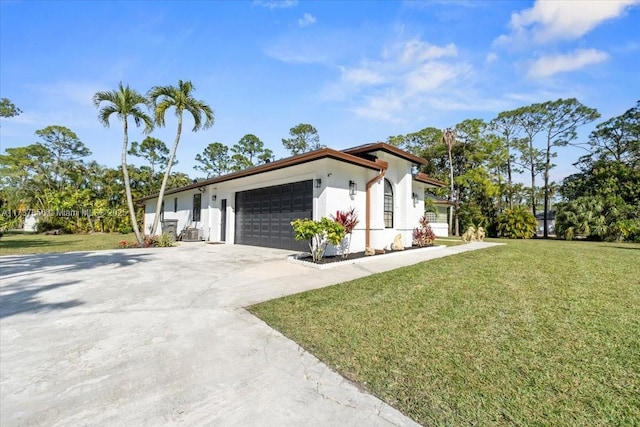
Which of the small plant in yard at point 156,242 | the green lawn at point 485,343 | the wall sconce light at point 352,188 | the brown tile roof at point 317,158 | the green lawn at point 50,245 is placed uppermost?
the brown tile roof at point 317,158

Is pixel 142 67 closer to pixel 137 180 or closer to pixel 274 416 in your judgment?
pixel 274 416

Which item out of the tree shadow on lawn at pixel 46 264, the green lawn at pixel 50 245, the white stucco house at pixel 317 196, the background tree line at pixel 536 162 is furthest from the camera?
the background tree line at pixel 536 162

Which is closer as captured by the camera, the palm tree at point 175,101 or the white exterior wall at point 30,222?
the palm tree at point 175,101

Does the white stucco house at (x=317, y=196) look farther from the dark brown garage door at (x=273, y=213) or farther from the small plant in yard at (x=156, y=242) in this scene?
the small plant in yard at (x=156, y=242)

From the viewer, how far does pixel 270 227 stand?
458 inches

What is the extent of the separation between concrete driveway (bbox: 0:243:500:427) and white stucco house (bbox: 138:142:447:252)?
4593mm

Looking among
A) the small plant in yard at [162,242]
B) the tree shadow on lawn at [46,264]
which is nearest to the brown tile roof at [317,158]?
the tree shadow on lawn at [46,264]

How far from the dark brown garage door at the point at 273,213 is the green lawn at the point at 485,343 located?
5182 millimetres

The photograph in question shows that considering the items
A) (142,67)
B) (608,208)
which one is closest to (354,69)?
(142,67)

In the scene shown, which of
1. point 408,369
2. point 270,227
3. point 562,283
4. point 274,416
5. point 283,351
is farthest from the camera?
point 270,227

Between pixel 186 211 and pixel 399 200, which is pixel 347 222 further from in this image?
pixel 186 211

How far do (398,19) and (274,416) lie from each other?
10.4m

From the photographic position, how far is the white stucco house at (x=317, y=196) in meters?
9.02

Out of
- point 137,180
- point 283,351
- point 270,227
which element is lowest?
point 283,351
